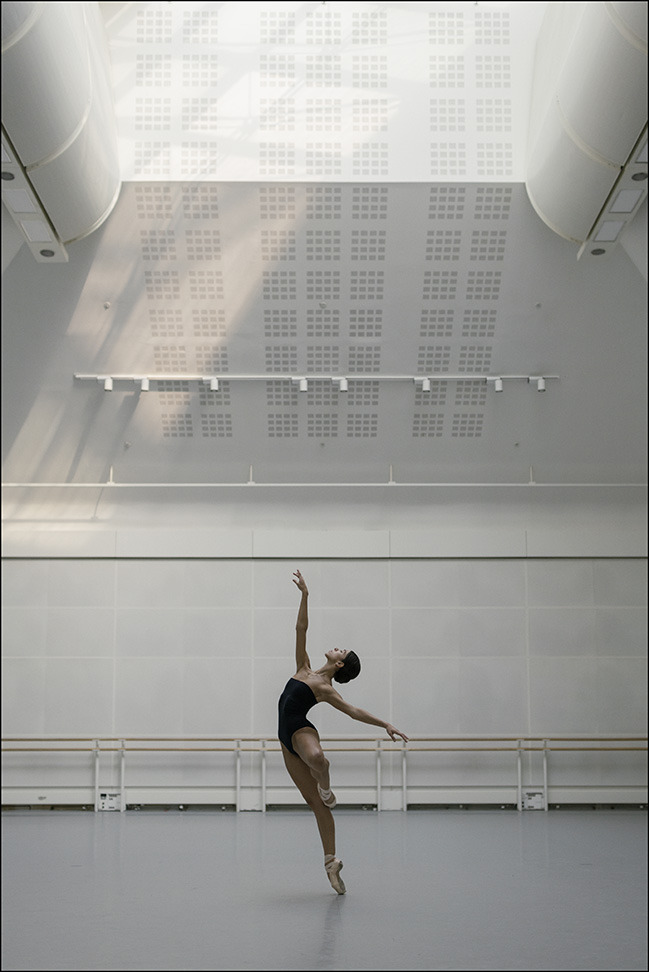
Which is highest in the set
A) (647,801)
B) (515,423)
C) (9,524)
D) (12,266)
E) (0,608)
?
(12,266)

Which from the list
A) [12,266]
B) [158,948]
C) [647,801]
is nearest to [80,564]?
[12,266]

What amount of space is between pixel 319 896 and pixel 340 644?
645 cm

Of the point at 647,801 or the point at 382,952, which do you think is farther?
the point at 647,801

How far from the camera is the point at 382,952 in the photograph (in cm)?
444

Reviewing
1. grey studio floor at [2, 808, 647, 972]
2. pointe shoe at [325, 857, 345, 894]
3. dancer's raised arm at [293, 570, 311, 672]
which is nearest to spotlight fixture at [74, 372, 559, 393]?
grey studio floor at [2, 808, 647, 972]

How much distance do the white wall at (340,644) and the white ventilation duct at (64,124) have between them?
15.4 ft

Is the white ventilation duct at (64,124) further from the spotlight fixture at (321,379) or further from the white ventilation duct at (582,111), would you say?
the white ventilation duct at (582,111)

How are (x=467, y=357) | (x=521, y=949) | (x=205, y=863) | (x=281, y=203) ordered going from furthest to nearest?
(x=467, y=357) → (x=281, y=203) → (x=205, y=863) → (x=521, y=949)

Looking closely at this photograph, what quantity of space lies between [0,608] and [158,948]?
28.1 ft

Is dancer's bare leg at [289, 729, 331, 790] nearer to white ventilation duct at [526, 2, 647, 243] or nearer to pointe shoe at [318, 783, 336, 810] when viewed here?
pointe shoe at [318, 783, 336, 810]

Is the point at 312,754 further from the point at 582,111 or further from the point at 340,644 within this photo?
the point at 340,644

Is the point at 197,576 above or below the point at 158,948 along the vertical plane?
above

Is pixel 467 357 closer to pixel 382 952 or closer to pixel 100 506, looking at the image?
pixel 100 506

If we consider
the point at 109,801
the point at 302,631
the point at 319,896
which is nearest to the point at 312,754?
the point at 302,631
